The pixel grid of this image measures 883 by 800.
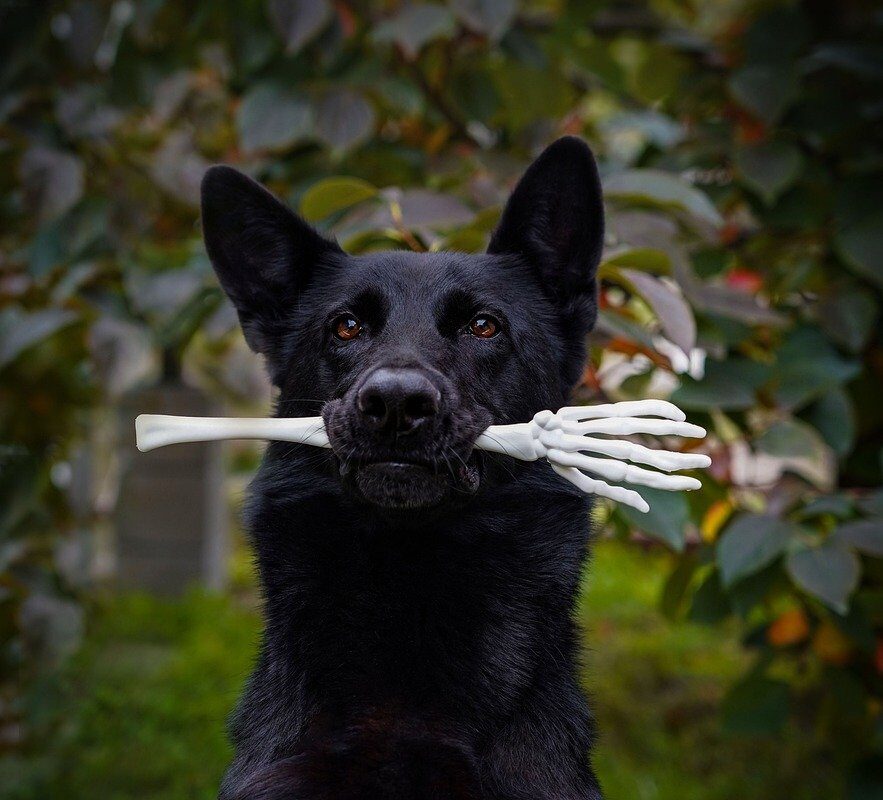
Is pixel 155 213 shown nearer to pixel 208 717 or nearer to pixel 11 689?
pixel 11 689

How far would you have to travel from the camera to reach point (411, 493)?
1486 mm

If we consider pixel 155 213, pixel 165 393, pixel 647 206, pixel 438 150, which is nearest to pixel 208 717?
pixel 165 393

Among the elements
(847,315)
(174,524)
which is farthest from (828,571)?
(174,524)

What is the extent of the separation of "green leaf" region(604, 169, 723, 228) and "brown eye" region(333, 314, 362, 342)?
73cm

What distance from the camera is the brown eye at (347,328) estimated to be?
69.8 inches

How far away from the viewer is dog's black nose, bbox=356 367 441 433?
1.44 m

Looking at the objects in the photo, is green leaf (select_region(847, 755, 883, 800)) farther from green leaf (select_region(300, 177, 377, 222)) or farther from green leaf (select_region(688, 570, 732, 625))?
green leaf (select_region(300, 177, 377, 222))

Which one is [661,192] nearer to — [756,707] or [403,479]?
[403,479]

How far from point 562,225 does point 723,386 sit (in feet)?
2.07

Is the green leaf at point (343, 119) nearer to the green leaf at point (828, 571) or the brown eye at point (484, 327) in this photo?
the brown eye at point (484, 327)

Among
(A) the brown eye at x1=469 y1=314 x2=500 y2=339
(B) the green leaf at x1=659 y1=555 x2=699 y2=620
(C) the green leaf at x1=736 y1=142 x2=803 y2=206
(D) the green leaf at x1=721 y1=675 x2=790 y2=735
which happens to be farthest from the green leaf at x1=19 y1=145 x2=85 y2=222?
(D) the green leaf at x1=721 y1=675 x2=790 y2=735

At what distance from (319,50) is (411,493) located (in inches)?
65.9

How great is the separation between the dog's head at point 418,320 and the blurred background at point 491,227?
180 millimetres

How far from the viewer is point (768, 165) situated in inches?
99.4
